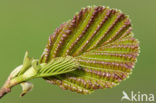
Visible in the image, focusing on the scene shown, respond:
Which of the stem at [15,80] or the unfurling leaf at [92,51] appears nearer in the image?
the stem at [15,80]

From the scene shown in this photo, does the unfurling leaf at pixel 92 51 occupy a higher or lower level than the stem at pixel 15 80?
higher

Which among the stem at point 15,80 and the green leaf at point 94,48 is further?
the green leaf at point 94,48

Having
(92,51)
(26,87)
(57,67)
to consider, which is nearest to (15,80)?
(26,87)

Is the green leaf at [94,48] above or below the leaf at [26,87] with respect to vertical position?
above

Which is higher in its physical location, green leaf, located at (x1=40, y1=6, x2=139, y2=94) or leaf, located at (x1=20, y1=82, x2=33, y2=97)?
green leaf, located at (x1=40, y1=6, x2=139, y2=94)

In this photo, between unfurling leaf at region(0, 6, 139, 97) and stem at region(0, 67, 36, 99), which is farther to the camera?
unfurling leaf at region(0, 6, 139, 97)

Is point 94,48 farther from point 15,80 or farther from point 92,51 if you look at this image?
point 15,80

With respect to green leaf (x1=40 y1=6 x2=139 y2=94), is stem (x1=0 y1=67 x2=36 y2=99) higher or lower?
lower

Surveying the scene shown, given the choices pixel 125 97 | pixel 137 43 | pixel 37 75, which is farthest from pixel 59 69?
pixel 125 97
